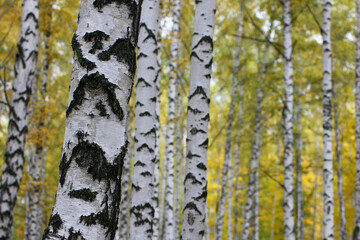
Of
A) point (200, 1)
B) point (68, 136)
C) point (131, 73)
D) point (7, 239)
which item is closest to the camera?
point (68, 136)

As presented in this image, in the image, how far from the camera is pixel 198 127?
3408 mm

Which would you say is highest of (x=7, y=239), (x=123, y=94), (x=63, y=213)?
(x=123, y=94)

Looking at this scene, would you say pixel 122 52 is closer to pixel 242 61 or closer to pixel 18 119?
pixel 18 119

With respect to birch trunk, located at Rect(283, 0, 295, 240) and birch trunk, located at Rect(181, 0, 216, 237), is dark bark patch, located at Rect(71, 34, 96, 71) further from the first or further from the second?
birch trunk, located at Rect(283, 0, 295, 240)

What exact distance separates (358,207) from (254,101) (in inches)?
217

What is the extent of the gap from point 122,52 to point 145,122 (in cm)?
260

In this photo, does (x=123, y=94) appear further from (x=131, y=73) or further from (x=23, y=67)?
(x=23, y=67)

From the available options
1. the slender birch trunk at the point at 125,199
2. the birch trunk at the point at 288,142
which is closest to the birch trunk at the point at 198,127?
the birch trunk at the point at 288,142

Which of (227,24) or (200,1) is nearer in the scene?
(200,1)

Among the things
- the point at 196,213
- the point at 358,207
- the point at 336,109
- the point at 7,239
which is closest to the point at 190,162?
the point at 196,213

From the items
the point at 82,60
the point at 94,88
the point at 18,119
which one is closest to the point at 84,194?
the point at 94,88

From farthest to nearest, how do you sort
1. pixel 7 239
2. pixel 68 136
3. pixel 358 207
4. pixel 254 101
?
pixel 254 101 < pixel 358 207 < pixel 7 239 < pixel 68 136

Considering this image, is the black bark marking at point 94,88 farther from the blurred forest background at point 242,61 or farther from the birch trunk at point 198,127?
the blurred forest background at point 242,61

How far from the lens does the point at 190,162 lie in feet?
11.0
